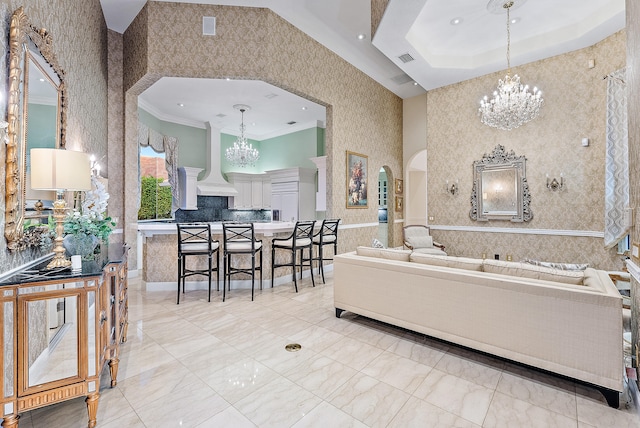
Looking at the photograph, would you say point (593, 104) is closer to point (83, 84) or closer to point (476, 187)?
point (476, 187)

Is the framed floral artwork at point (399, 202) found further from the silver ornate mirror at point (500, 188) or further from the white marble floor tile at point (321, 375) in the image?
the white marble floor tile at point (321, 375)

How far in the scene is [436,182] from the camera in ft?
22.7

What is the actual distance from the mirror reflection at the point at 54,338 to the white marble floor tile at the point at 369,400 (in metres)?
1.61

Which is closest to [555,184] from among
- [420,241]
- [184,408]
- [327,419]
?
[420,241]

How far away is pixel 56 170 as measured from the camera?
6.50 ft

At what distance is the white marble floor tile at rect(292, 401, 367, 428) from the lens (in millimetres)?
1833

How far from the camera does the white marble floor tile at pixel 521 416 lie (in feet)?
6.01

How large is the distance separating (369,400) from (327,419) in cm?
34

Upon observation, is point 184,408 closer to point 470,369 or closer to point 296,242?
point 470,369

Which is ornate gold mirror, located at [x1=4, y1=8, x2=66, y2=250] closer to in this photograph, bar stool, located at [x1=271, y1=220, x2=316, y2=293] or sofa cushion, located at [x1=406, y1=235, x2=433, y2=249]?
bar stool, located at [x1=271, y1=220, x2=316, y2=293]

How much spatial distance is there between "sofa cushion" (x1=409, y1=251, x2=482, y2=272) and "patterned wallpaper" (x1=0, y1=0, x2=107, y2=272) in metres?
3.08

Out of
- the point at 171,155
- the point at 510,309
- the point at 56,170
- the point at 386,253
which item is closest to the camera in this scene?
the point at 56,170

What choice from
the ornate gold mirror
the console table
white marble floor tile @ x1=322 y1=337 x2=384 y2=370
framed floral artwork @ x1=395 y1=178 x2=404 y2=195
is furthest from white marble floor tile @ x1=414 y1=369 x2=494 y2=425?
framed floral artwork @ x1=395 y1=178 x2=404 y2=195

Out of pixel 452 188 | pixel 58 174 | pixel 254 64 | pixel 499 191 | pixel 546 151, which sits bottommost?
pixel 58 174
